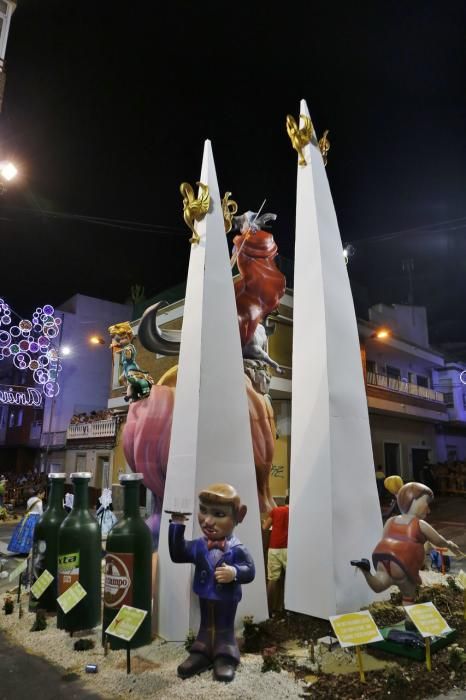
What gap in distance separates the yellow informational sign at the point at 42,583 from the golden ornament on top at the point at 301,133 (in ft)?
19.9

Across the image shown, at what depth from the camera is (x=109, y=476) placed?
18750 mm

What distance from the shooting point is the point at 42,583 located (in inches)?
207

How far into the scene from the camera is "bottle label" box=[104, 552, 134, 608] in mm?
4387

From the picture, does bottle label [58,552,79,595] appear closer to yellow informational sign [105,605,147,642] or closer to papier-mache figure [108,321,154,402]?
yellow informational sign [105,605,147,642]

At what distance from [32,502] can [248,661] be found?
20.5 ft

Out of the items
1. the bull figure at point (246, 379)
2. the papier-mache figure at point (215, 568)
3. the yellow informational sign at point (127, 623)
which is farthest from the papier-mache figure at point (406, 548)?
the bull figure at point (246, 379)

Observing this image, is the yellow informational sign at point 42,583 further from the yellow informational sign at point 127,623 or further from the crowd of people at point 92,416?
the crowd of people at point 92,416

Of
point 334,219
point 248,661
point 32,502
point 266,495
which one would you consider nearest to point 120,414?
point 32,502

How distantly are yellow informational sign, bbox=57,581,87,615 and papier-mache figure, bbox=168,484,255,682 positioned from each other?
4.37 ft

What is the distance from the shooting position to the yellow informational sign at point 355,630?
3.55 meters

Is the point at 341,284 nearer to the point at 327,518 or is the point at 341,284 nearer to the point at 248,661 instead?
the point at 327,518

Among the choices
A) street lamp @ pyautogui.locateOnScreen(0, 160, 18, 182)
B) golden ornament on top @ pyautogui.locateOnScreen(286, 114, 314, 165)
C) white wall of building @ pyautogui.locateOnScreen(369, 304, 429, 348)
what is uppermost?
white wall of building @ pyautogui.locateOnScreen(369, 304, 429, 348)

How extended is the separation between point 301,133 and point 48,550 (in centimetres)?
624

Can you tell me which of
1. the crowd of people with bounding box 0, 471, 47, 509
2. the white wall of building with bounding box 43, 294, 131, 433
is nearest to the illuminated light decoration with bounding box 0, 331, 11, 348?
the crowd of people with bounding box 0, 471, 47, 509
